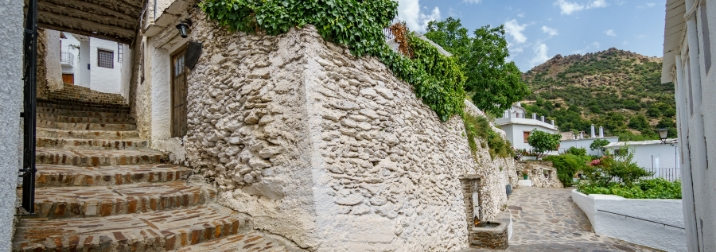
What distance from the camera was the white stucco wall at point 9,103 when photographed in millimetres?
1513

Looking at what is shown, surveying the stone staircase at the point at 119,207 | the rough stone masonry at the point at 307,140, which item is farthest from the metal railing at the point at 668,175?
the stone staircase at the point at 119,207

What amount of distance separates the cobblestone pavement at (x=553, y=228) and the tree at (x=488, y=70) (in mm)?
6958

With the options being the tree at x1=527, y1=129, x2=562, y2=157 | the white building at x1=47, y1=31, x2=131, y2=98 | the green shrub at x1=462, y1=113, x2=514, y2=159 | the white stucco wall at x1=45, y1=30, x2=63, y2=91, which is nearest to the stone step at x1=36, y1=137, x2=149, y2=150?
the green shrub at x1=462, y1=113, x2=514, y2=159

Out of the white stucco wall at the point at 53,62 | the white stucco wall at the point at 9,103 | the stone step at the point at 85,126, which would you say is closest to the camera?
the white stucco wall at the point at 9,103

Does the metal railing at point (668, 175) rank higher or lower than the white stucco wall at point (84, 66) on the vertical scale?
lower

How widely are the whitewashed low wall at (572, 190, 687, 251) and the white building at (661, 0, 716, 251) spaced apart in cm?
208

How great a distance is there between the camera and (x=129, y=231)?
3098 millimetres

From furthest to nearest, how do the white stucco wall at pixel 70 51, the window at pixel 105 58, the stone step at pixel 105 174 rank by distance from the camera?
the white stucco wall at pixel 70 51
the window at pixel 105 58
the stone step at pixel 105 174

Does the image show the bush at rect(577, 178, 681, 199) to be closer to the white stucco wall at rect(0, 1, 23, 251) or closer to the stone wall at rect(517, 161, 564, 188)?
the stone wall at rect(517, 161, 564, 188)

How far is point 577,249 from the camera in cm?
741

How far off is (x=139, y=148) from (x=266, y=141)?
11.8 feet

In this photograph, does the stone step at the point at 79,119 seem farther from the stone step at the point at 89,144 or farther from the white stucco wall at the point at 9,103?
the white stucco wall at the point at 9,103

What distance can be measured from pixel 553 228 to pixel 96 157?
10.7m

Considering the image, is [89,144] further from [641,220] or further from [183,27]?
[641,220]
